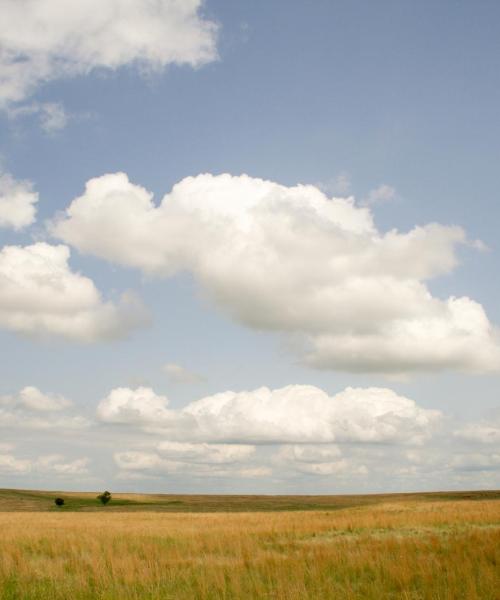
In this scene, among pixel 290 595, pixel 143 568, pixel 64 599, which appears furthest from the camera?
pixel 143 568

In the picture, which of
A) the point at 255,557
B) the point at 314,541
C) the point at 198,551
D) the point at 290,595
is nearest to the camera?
the point at 290,595

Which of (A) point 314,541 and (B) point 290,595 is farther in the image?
(A) point 314,541

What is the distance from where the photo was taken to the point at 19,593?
13516mm

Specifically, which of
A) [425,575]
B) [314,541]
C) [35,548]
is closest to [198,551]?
[314,541]

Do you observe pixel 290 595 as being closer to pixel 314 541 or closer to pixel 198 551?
pixel 198 551

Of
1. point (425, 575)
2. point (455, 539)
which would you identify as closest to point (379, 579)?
point (425, 575)

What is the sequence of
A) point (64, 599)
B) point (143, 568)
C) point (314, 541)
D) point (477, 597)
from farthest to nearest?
point (314, 541), point (143, 568), point (64, 599), point (477, 597)

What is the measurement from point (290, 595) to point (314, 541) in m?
12.4

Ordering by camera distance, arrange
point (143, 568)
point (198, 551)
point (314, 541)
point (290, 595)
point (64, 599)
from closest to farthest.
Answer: point (290, 595)
point (64, 599)
point (143, 568)
point (198, 551)
point (314, 541)

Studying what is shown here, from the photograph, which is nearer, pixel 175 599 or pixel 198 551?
pixel 175 599

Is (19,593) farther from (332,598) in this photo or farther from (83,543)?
(83,543)

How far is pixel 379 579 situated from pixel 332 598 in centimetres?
257

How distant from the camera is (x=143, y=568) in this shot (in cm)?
1617

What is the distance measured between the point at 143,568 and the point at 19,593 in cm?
357
